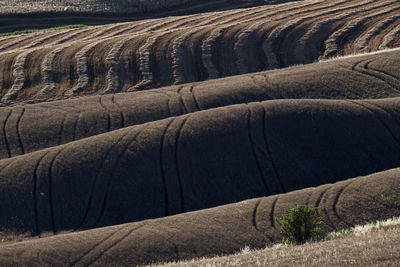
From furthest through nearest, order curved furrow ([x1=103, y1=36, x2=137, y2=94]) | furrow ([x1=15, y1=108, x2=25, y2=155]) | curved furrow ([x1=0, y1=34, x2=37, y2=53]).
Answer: curved furrow ([x1=0, y1=34, x2=37, y2=53]), curved furrow ([x1=103, y1=36, x2=137, y2=94]), furrow ([x1=15, y1=108, x2=25, y2=155])

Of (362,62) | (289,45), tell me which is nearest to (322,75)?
(362,62)

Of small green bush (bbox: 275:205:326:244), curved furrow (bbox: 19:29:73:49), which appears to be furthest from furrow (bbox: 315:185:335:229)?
curved furrow (bbox: 19:29:73:49)

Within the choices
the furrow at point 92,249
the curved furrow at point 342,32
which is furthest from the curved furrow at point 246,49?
the furrow at point 92,249

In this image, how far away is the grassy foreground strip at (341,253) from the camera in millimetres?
15336

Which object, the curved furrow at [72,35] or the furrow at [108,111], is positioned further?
the curved furrow at [72,35]

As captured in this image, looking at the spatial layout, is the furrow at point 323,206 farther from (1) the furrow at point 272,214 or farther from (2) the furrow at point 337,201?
(1) the furrow at point 272,214

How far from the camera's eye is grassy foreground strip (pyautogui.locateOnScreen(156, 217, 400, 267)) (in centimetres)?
1534

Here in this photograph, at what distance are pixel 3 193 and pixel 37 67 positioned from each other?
22943mm

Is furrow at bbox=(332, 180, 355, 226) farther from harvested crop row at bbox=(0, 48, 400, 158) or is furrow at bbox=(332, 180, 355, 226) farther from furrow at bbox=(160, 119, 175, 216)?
harvested crop row at bbox=(0, 48, 400, 158)

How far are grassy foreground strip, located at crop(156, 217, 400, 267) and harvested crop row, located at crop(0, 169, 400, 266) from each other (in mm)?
2659

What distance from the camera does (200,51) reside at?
51.3 m

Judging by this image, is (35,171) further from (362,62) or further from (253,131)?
(362,62)

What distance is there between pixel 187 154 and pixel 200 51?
22.5 meters

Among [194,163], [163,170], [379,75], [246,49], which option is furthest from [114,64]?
[379,75]
